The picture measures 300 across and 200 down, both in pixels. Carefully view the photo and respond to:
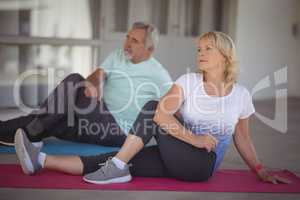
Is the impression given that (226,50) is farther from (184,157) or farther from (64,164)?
(64,164)

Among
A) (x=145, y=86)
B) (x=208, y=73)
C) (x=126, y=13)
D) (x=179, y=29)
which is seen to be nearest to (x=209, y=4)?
(x=179, y=29)

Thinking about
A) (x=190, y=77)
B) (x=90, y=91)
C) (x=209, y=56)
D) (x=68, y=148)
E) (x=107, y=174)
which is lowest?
(x=68, y=148)

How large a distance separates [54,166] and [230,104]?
109 cm

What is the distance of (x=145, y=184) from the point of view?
3002 millimetres

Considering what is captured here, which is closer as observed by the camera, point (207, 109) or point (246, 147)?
point (207, 109)

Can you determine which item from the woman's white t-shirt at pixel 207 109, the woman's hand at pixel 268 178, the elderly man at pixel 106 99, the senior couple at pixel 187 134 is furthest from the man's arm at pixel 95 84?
the woman's hand at pixel 268 178

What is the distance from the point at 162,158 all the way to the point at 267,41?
6.55 metres

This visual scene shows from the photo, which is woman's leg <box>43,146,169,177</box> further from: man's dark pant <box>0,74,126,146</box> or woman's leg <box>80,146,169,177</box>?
man's dark pant <box>0,74,126,146</box>

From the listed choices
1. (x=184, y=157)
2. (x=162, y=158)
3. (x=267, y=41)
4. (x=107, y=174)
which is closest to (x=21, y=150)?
(x=107, y=174)

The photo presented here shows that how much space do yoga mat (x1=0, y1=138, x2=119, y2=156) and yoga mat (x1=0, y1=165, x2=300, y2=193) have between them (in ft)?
2.22

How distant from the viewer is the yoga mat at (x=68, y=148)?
3.92 meters

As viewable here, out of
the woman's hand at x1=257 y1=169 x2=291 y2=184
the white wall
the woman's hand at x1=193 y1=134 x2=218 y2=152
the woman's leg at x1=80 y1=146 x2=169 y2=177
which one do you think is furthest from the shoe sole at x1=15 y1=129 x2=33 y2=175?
the white wall

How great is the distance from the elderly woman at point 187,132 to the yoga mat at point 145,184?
0.17 ft

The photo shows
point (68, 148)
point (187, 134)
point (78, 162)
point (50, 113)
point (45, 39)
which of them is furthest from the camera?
point (45, 39)
